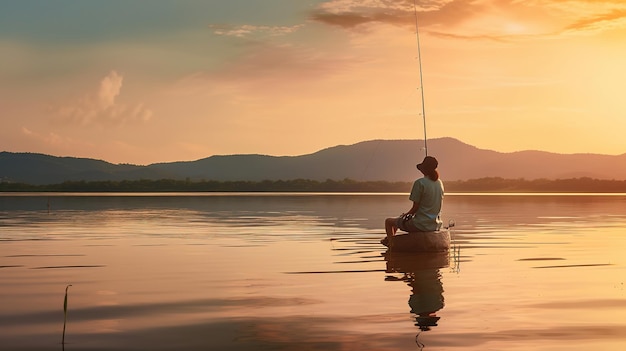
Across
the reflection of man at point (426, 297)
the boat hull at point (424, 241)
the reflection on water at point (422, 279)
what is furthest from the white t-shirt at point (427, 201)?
the reflection of man at point (426, 297)

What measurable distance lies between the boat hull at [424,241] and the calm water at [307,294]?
37 cm

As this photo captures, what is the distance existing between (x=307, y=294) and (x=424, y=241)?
7547mm

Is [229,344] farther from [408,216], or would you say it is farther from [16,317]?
[408,216]

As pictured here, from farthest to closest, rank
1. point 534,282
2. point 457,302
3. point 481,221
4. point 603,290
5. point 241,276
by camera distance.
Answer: point 481,221, point 241,276, point 534,282, point 603,290, point 457,302

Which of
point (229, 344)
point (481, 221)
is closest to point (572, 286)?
point (229, 344)

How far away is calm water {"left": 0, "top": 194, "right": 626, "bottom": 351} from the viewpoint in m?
9.80

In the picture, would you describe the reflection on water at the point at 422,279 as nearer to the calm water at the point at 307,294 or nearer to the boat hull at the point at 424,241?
the calm water at the point at 307,294

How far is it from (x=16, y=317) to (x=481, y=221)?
28.2 metres

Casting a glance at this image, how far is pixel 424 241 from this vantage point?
20.6m

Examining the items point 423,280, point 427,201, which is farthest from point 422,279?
point 427,201

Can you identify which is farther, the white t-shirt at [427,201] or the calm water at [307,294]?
the white t-shirt at [427,201]

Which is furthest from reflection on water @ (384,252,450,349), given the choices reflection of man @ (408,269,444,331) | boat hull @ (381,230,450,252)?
boat hull @ (381,230,450,252)

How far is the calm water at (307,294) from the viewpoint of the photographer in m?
9.80

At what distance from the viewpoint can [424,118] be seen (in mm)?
25031
